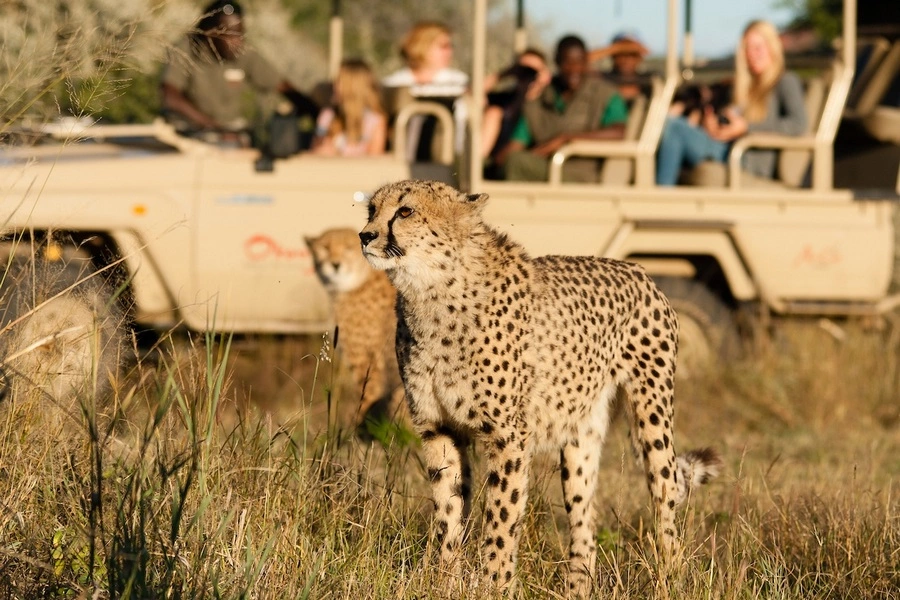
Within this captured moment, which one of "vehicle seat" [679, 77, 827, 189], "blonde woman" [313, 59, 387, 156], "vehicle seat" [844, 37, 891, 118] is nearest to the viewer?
"vehicle seat" [679, 77, 827, 189]

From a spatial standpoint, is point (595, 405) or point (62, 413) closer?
point (62, 413)

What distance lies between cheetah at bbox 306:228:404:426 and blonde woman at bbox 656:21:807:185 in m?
1.77

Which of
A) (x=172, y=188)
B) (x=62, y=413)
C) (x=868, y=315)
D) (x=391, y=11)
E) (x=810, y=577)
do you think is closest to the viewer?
(x=62, y=413)

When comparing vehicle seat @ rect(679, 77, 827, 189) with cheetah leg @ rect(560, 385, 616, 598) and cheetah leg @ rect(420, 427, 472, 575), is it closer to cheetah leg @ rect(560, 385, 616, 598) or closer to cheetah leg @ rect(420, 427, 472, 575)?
cheetah leg @ rect(560, 385, 616, 598)

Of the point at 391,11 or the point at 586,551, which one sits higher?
the point at 391,11

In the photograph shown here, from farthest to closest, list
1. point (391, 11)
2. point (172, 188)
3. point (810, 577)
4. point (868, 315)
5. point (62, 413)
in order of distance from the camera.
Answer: point (391, 11) → point (868, 315) → point (172, 188) → point (810, 577) → point (62, 413)

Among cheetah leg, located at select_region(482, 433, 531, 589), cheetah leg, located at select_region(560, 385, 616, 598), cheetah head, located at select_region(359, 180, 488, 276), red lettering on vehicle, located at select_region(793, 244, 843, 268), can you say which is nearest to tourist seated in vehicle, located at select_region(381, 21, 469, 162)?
red lettering on vehicle, located at select_region(793, 244, 843, 268)

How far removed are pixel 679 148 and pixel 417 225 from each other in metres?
3.83

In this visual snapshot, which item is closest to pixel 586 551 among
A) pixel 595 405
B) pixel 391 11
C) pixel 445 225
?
pixel 595 405

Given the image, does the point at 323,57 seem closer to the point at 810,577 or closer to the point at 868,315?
the point at 868,315

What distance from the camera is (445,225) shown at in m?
3.57

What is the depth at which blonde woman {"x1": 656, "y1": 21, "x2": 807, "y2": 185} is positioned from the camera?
7.03m

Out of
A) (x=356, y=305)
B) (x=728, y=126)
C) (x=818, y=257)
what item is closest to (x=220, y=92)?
(x=356, y=305)

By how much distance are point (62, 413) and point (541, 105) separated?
4300 millimetres
